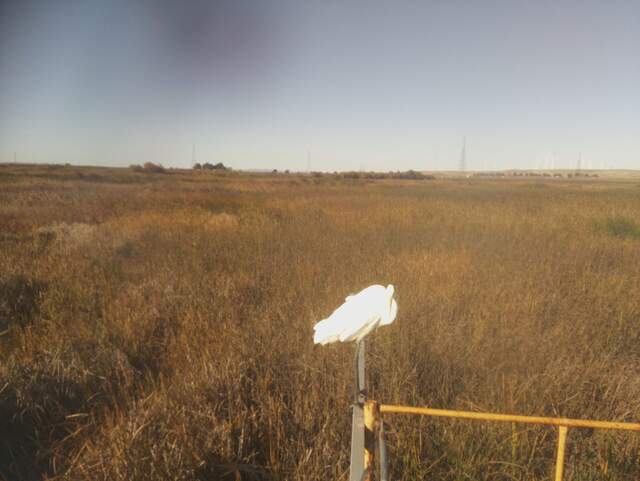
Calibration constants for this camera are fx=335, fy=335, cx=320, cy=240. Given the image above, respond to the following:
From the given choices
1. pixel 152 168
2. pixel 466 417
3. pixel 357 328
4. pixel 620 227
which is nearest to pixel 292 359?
pixel 466 417

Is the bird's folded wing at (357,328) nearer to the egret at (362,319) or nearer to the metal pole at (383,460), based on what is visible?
the egret at (362,319)

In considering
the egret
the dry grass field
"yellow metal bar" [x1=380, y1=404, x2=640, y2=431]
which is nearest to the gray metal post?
the egret

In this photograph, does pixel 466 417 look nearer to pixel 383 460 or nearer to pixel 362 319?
pixel 383 460

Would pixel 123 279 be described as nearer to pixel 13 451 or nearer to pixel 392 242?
pixel 13 451

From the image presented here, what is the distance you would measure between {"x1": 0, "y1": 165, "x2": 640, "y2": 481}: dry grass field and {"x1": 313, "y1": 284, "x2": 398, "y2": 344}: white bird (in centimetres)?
99

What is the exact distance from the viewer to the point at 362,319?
0.65 metres

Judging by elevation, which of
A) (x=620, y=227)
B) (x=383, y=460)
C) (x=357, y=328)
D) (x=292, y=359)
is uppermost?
(x=357, y=328)

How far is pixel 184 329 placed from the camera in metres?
2.69

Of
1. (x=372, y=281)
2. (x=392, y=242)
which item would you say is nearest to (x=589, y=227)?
(x=392, y=242)

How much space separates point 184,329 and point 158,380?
0.57 meters

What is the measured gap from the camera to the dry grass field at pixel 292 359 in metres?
1.45

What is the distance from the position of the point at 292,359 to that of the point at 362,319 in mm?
1567

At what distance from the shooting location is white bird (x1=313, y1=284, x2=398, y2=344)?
2.14 feet

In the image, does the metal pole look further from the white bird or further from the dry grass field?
the dry grass field
